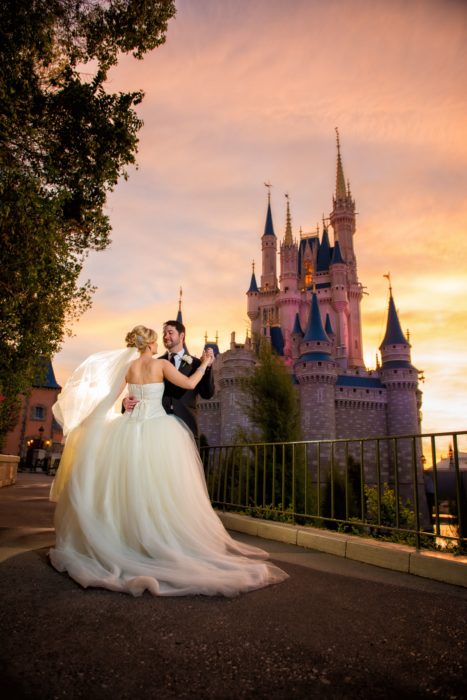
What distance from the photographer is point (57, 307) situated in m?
10.6

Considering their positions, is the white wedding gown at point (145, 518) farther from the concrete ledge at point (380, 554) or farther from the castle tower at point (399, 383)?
the castle tower at point (399, 383)

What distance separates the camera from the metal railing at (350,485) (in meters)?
4.34

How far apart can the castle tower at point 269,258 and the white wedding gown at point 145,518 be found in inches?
2349

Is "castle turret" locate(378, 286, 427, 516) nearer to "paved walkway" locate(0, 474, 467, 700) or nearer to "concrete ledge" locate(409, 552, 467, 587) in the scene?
"concrete ledge" locate(409, 552, 467, 587)

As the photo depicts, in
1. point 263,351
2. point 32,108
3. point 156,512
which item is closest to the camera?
point 156,512

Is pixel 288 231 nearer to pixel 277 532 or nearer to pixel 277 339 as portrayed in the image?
pixel 277 339

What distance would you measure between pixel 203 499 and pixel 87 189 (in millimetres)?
8671

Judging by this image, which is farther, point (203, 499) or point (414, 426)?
point (414, 426)

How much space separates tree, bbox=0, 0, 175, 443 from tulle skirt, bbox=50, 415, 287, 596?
5756 mm

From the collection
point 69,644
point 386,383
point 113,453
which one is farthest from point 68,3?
point 386,383

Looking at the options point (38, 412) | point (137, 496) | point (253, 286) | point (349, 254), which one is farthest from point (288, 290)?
point (137, 496)

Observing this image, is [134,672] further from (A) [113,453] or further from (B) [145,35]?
(B) [145,35]

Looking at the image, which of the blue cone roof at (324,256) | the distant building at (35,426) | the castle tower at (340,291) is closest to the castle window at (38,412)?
the distant building at (35,426)

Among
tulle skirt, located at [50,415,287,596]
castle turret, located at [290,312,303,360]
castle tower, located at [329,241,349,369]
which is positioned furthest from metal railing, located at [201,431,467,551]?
castle tower, located at [329,241,349,369]
